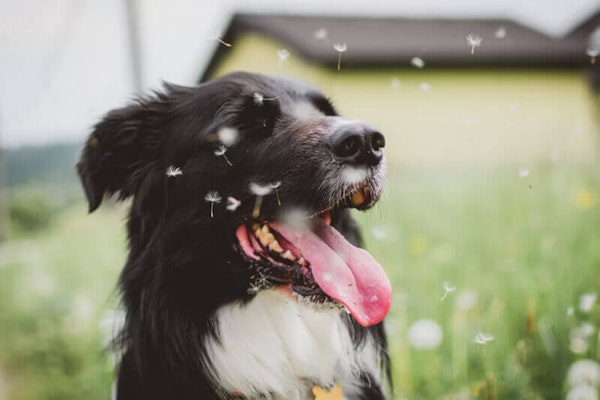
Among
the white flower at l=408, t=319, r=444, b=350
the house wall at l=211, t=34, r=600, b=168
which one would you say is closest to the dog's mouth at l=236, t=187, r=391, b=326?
the white flower at l=408, t=319, r=444, b=350

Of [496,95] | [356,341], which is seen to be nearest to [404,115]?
[496,95]

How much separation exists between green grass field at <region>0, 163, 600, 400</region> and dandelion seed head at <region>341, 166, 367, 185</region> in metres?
0.18

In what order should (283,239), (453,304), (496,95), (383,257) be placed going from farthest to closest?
1. (496,95)
2. (383,257)
3. (453,304)
4. (283,239)

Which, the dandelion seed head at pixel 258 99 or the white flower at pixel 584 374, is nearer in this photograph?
the dandelion seed head at pixel 258 99

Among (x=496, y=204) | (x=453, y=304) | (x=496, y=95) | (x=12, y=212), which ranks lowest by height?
(x=12, y=212)

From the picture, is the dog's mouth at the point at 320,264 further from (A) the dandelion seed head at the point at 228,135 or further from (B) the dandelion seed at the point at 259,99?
(B) the dandelion seed at the point at 259,99

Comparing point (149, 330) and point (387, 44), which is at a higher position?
point (387, 44)

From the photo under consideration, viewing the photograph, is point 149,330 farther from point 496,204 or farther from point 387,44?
point 387,44

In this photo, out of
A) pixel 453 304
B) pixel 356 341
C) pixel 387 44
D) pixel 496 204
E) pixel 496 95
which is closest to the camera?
pixel 356 341

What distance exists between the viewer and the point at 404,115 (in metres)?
10.5

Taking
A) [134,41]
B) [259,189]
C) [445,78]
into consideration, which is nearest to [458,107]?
[445,78]

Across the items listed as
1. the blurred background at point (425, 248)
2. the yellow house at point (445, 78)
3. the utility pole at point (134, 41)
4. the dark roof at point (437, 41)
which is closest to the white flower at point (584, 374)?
the blurred background at point (425, 248)

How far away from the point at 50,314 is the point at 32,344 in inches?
16.6

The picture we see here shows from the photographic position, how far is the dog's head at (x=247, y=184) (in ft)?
6.93
